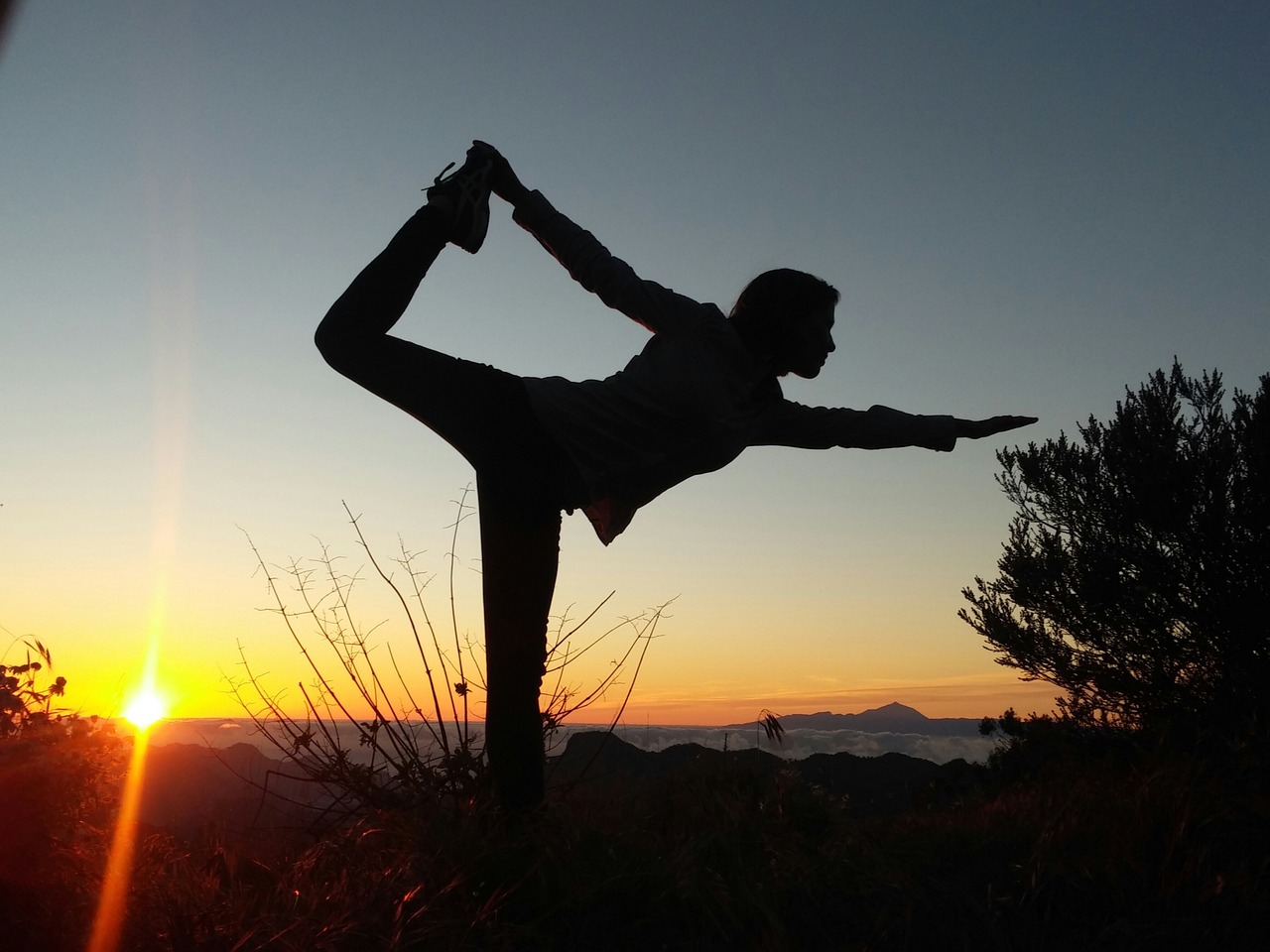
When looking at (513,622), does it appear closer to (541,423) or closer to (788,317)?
(541,423)

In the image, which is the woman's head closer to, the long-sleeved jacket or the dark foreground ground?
the long-sleeved jacket

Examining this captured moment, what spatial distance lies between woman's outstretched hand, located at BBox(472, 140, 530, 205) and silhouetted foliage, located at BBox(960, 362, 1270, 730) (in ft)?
32.1

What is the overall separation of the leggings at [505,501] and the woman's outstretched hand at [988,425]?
1.38 m

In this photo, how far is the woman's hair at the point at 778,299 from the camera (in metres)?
2.86

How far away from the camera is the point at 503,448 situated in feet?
8.60

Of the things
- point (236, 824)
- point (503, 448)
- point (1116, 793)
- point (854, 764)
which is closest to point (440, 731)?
point (236, 824)

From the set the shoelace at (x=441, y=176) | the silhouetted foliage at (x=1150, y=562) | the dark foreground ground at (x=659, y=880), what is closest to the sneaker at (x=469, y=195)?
the shoelace at (x=441, y=176)

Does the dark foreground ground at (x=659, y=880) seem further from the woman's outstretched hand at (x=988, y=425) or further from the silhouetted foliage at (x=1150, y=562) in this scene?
the silhouetted foliage at (x=1150, y=562)

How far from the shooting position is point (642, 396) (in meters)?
2.63

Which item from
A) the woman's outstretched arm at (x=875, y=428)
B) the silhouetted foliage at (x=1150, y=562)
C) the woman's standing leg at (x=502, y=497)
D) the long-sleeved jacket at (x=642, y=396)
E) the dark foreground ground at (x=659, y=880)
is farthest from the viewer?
the silhouetted foliage at (x=1150, y=562)

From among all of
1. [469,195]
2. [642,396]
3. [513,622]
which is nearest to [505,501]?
[513,622]

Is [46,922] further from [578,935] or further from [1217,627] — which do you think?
[1217,627]

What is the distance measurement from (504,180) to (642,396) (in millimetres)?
770

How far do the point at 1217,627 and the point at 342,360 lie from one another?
39.8 feet
